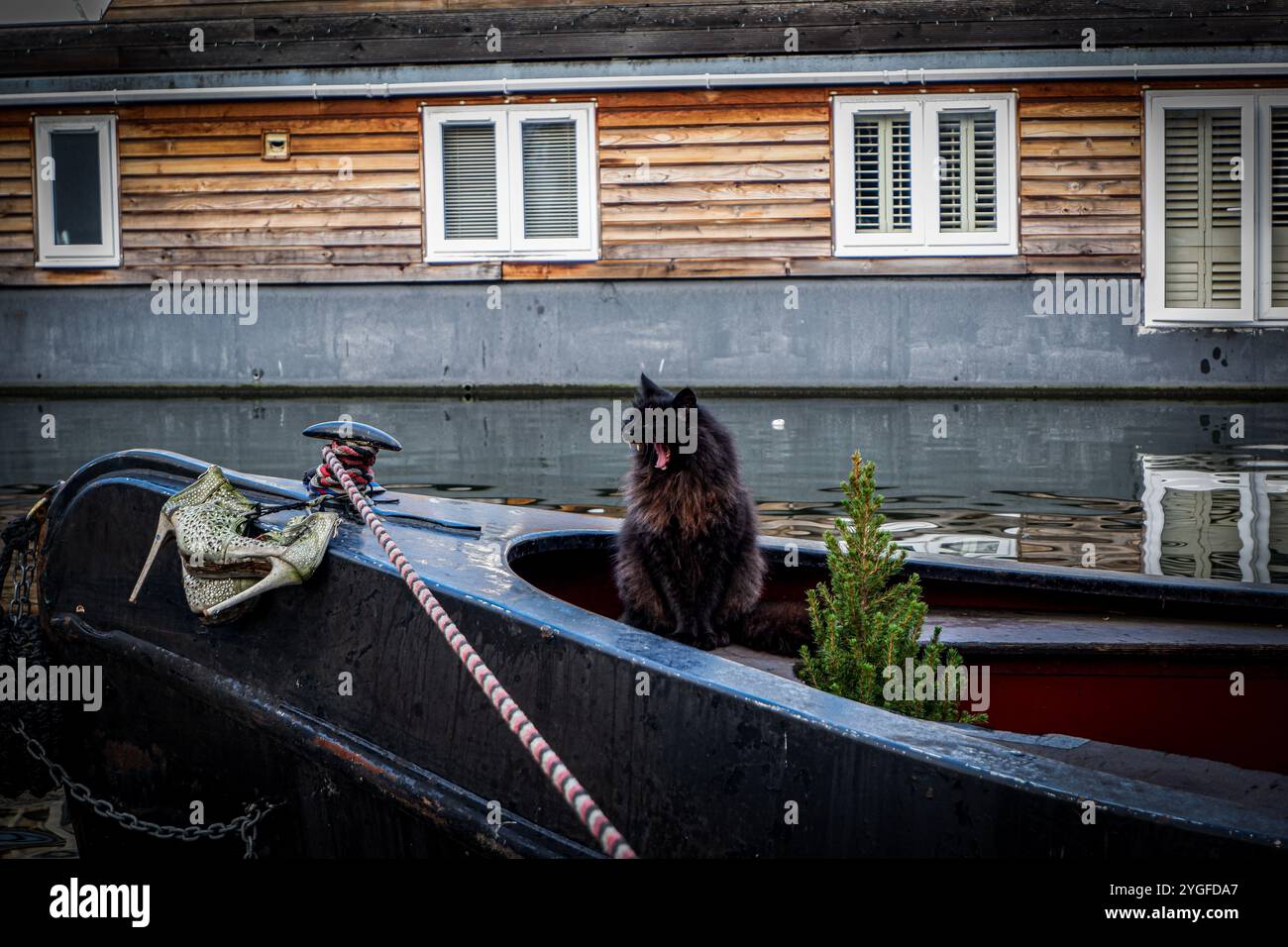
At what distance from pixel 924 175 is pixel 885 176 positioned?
48 centimetres

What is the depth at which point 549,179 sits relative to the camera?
16.1m

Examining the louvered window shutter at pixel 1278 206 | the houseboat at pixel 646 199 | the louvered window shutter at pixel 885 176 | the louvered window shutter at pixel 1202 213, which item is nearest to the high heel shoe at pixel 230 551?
the houseboat at pixel 646 199

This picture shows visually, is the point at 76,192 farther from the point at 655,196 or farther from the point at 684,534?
the point at 684,534

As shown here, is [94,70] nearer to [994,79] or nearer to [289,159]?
[289,159]

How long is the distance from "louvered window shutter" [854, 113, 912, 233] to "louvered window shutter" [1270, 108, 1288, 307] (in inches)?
165

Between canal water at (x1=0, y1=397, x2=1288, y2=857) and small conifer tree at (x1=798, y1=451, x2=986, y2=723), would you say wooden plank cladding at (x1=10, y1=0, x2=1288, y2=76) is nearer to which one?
canal water at (x1=0, y1=397, x2=1288, y2=857)

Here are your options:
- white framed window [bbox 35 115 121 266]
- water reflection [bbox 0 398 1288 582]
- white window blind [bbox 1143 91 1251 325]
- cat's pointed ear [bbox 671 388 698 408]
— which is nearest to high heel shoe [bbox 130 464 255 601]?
cat's pointed ear [bbox 671 388 698 408]

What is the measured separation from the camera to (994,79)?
14.8 m

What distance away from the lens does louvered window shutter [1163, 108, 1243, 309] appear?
49.9 ft

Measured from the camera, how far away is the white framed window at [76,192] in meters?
16.5

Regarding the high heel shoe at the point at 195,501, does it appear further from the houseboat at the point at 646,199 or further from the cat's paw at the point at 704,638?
the houseboat at the point at 646,199
